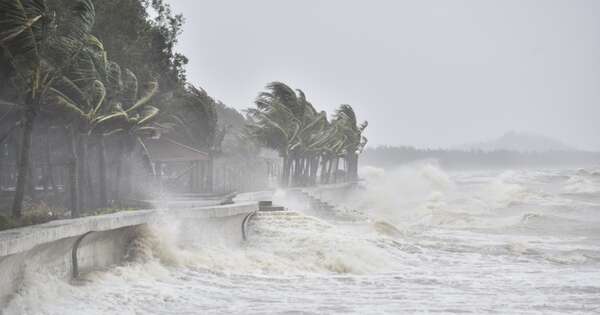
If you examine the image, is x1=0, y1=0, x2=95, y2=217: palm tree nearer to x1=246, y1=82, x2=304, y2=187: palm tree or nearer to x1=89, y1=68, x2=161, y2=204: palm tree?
x1=89, y1=68, x2=161, y2=204: palm tree

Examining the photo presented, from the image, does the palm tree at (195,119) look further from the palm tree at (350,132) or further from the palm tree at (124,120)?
the palm tree at (350,132)

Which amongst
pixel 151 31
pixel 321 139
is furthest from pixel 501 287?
pixel 321 139

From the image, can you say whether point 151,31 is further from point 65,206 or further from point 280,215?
point 280,215

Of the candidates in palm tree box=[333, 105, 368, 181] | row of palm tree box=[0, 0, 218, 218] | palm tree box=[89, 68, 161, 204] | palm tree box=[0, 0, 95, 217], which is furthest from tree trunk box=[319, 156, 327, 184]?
palm tree box=[0, 0, 95, 217]

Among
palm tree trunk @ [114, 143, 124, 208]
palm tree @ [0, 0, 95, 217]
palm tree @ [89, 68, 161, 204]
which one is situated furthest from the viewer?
palm tree trunk @ [114, 143, 124, 208]

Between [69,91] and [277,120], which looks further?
[277,120]

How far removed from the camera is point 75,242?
13852mm

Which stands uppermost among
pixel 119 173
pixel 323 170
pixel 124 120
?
pixel 124 120

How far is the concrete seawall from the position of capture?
11.4 meters

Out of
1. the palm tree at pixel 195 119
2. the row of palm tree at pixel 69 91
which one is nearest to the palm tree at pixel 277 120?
the palm tree at pixel 195 119

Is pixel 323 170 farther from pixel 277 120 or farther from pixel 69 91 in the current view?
pixel 69 91

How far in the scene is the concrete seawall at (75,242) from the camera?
449 inches

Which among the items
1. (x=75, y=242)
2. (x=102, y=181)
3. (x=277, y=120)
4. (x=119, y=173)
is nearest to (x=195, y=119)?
(x=277, y=120)

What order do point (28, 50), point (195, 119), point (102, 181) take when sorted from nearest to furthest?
point (28, 50)
point (102, 181)
point (195, 119)
